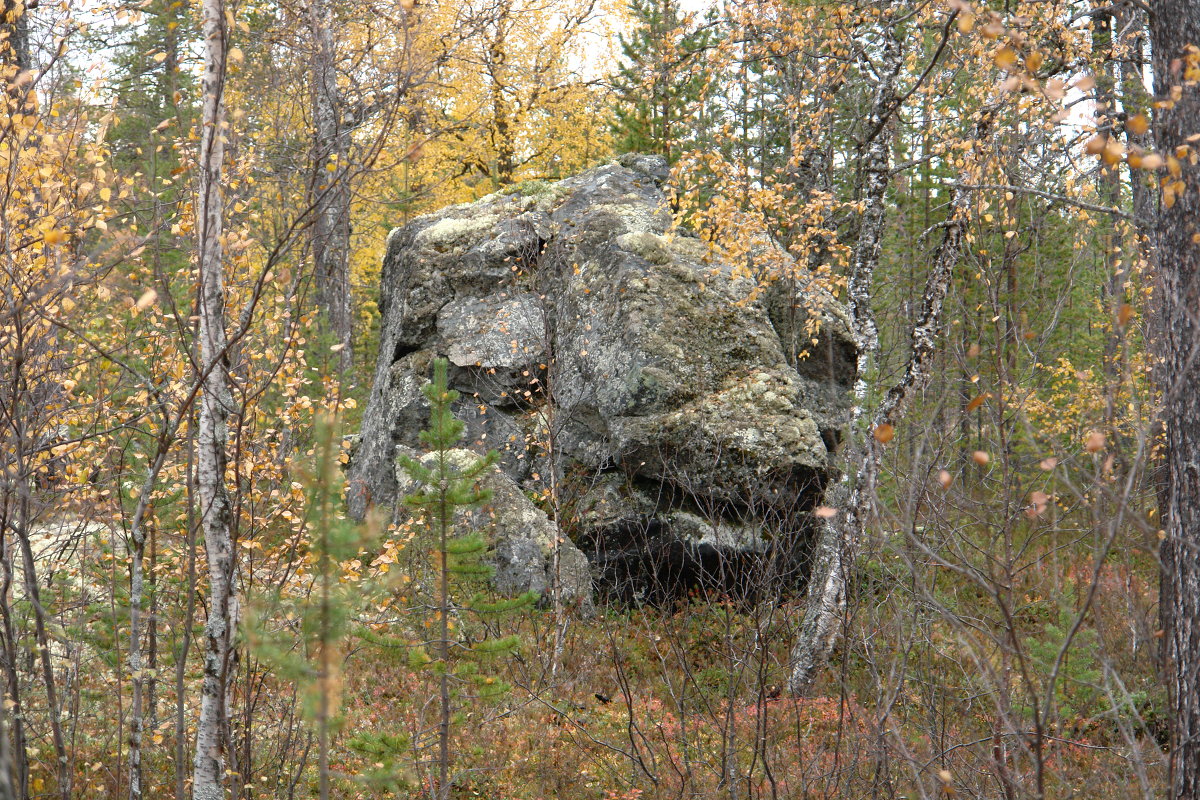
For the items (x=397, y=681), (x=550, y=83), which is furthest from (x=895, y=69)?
(x=550, y=83)

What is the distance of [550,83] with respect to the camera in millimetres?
18312

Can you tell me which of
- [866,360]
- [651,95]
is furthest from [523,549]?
[651,95]

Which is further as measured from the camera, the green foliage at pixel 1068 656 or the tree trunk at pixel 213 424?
the green foliage at pixel 1068 656

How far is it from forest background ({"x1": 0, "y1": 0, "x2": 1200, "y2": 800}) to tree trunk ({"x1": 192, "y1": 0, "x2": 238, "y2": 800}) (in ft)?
0.06

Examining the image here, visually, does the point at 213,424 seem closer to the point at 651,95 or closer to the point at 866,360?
the point at 866,360

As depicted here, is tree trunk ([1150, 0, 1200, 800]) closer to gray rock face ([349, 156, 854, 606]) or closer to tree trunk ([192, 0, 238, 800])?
tree trunk ([192, 0, 238, 800])

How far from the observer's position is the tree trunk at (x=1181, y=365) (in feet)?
12.2

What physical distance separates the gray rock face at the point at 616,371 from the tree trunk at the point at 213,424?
4.68m

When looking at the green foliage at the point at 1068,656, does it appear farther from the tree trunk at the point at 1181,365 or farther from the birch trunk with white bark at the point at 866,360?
the birch trunk with white bark at the point at 866,360

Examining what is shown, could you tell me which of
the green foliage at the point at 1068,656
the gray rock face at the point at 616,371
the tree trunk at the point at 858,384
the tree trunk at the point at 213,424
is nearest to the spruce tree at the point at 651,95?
the gray rock face at the point at 616,371

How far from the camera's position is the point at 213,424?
409 cm

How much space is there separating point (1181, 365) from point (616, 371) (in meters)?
6.71

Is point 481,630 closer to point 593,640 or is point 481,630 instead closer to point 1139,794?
point 593,640

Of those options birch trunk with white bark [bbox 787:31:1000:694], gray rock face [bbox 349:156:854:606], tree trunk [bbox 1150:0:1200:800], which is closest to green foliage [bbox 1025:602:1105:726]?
tree trunk [bbox 1150:0:1200:800]
